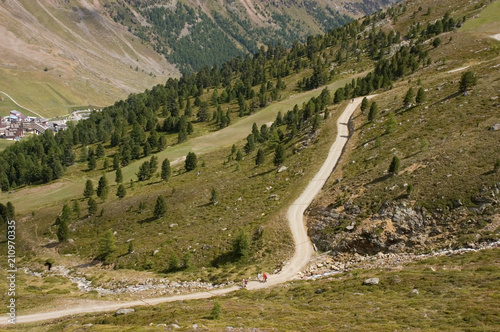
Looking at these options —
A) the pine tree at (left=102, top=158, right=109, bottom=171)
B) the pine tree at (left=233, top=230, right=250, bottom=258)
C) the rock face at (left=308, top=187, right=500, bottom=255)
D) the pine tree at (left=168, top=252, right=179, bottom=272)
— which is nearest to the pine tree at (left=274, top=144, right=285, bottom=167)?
the rock face at (left=308, top=187, right=500, bottom=255)

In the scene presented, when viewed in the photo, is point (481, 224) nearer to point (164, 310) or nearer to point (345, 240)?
point (345, 240)

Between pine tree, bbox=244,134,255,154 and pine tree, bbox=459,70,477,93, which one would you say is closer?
pine tree, bbox=459,70,477,93

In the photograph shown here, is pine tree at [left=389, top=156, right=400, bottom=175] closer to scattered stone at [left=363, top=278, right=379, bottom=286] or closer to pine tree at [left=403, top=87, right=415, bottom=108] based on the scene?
scattered stone at [left=363, top=278, right=379, bottom=286]

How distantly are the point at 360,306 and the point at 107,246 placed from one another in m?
51.3

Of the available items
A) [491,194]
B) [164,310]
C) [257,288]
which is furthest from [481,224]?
[164,310]

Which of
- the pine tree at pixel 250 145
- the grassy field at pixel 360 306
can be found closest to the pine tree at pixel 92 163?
the pine tree at pixel 250 145

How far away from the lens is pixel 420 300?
28.8 meters

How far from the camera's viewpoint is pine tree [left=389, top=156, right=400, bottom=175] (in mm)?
52400

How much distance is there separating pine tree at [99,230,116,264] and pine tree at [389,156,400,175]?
51.9m

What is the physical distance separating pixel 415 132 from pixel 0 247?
9839 centimetres

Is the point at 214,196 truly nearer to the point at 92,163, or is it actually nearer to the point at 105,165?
the point at 105,165

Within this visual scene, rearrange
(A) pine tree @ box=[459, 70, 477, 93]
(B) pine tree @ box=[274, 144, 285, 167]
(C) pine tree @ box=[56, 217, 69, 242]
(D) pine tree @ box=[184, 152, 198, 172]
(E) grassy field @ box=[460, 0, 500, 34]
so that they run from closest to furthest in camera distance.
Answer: (A) pine tree @ box=[459, 70, 477, 93], (C) pine tree @ box=[56, 217, 69, 242], (B) pine tree @ box=[274, 144, 285, 167], (D) pine tree @ box=[184, 152, 198, 172], (E) grassy field @ box=[460, 0, 500, 34]

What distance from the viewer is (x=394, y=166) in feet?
173

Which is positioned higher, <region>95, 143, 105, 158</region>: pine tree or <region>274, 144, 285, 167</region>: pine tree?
<region>95, 143, 105, 158</region>: pine tree
